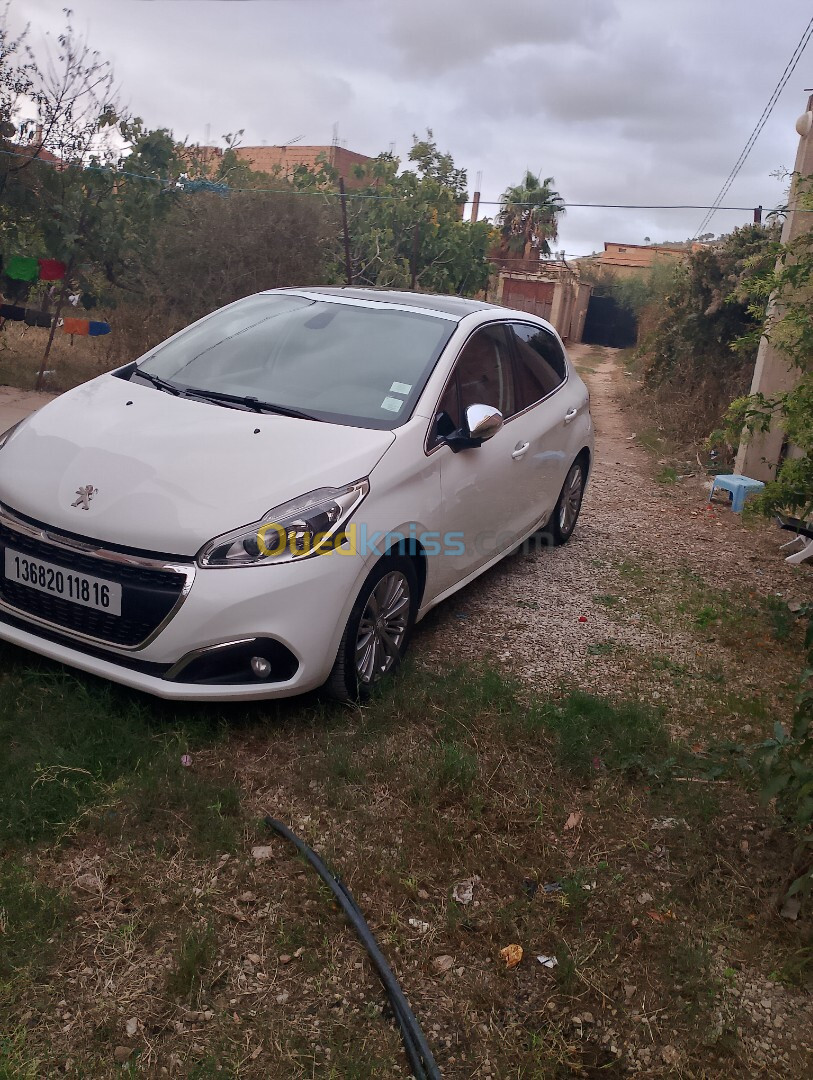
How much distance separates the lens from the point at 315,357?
4.65m

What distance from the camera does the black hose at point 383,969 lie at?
239 cm

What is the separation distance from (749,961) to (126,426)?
3.04 meters

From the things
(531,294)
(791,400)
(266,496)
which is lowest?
(266,496)

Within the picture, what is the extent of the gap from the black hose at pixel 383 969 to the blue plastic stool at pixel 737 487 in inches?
270

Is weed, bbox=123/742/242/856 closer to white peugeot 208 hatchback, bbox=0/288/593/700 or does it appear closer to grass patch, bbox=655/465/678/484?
white peugeot 208 hatchback, bbox=0/288/593/700

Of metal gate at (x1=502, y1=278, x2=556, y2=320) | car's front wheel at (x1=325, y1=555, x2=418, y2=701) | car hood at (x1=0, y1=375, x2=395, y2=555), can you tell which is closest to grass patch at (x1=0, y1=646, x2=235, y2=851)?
car's front wheel at (x1=325, y1=555, x2=418, y2=701)

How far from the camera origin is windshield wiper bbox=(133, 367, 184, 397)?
14.6 ft

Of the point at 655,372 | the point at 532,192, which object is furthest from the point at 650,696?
the point at 532,192

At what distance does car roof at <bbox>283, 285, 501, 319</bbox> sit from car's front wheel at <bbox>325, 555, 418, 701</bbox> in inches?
63.4

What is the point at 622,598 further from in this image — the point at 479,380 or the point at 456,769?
the point at 456,769

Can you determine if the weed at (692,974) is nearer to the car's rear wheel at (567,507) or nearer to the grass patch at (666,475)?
the car's rear wheel at (567,507)

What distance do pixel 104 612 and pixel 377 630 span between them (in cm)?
115

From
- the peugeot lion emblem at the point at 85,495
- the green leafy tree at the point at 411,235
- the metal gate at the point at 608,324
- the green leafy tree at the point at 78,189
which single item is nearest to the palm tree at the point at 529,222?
the metal gate at the point at 608,324

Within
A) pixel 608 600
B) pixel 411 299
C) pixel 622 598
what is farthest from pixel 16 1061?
pixel 622 598
